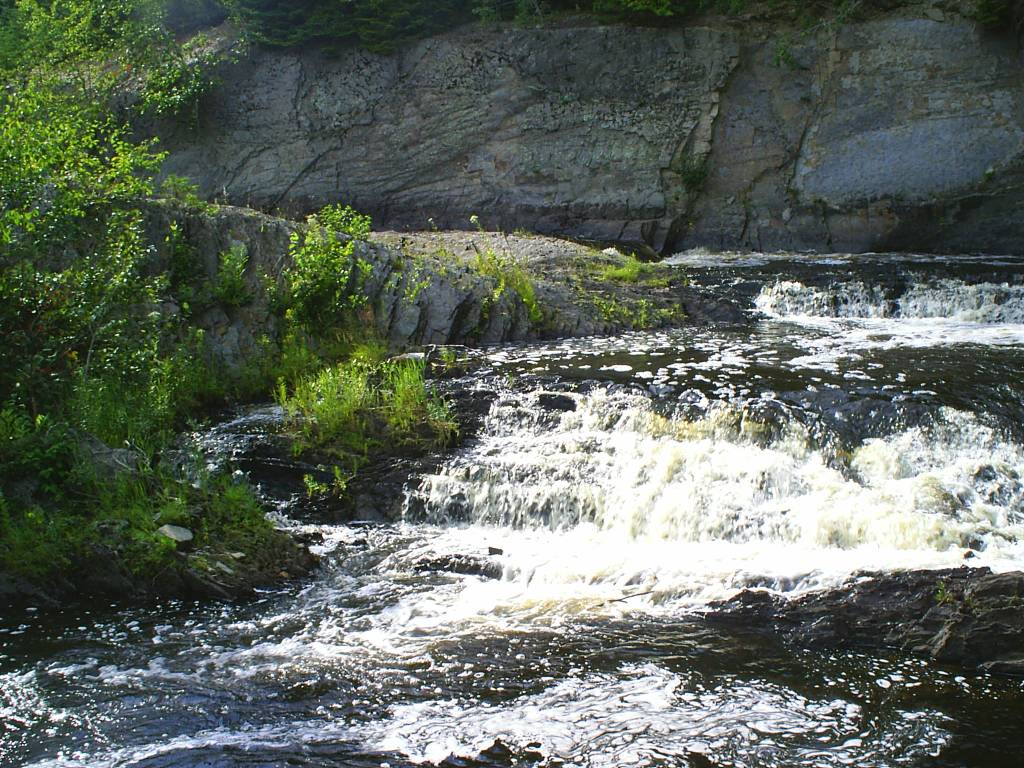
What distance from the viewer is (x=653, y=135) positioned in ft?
66.0

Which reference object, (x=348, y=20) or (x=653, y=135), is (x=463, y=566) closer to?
(x=653, y=135)

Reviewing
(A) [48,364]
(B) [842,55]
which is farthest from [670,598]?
(B) [842,55]

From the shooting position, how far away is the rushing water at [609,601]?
468 cm

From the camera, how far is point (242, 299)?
11.3 meters

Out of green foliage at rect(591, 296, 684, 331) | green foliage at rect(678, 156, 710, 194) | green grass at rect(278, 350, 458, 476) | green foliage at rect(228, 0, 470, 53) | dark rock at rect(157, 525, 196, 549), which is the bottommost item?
dark rock at rect(157, 525, 196, 549)

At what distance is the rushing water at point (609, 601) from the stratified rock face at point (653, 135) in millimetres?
7995

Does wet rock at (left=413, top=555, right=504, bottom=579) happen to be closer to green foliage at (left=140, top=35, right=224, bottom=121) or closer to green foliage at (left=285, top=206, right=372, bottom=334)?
green foliage at (left=285, top=206, right=372, bottom=334)

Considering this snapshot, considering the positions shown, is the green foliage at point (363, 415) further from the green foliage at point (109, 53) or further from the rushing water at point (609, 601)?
the green foliage at point (109, 53)

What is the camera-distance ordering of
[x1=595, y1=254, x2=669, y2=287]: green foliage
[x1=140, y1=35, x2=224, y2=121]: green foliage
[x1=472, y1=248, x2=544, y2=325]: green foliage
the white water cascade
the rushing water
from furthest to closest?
[x1=140, y1=35, x2=224, y2=121]: green foliage → [x1=595, y1=254, x2=669, y2=287]: green foliage → [x1=472, y1=248, x2=544, y2=325]: green foliage → the white water cascade → the rushing water

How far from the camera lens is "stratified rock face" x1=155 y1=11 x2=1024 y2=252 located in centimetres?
1781

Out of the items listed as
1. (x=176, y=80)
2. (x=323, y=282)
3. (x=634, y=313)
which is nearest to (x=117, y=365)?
(x=323, y=282)

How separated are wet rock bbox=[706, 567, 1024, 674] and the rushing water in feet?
0.57

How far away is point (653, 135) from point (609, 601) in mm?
15464

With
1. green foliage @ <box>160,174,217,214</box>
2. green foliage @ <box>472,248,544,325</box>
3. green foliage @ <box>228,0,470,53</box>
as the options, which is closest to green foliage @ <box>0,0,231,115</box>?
green foliage @ <box>228,0,470,53</box>
